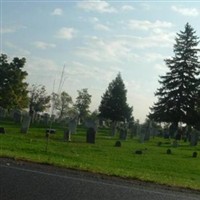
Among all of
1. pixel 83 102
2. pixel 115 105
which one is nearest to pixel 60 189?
pixel 115 105

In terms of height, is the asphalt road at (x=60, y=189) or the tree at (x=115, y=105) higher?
the tree at (x=115, y=105)

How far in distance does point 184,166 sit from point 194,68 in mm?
50221

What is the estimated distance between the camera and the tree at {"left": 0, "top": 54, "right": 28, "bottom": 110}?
2717 inches

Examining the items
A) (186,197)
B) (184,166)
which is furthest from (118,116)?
(186,197)

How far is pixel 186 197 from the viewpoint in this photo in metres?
10.9

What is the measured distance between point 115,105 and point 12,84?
27066mm

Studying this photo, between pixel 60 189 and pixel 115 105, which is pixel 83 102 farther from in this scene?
pixel 60 189

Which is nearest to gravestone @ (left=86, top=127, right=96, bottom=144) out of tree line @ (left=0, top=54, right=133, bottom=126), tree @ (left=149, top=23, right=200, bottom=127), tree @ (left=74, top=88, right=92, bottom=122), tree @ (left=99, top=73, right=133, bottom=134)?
tree line @ (left=0, top=54, right=133, bottom=126)

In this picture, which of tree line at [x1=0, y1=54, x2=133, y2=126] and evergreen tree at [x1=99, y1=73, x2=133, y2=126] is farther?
evergreen tree at [x1=99, y1=73, x2=133, y2=126]

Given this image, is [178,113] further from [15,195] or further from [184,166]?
[15,195]

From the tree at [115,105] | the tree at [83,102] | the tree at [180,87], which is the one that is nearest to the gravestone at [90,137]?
the tree at [180,87]

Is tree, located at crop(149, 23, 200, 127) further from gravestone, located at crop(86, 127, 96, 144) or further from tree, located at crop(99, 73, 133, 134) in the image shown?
gravestone, located at crop(86, 127, 96, 144)

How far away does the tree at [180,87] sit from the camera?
226 feet

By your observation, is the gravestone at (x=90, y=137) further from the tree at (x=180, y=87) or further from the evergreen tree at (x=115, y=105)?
the evergreen tree at (x=115, y=105)
